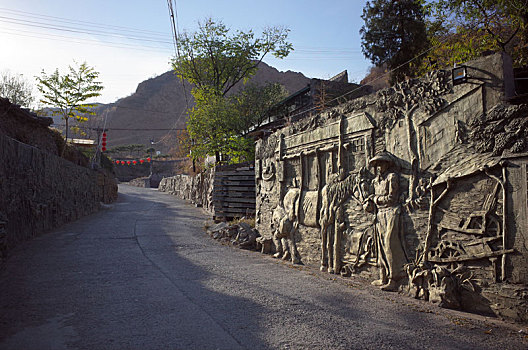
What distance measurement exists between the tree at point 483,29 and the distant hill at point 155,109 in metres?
58.6

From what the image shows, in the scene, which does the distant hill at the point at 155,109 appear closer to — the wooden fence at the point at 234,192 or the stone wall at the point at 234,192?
the stone wall at the point at 234,192

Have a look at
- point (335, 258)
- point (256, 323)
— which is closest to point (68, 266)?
point (256, 323)

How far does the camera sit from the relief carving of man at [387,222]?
511cm

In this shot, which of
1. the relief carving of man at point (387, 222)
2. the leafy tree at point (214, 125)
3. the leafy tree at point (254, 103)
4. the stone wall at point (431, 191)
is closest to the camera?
the stone wall at point (431, 191)

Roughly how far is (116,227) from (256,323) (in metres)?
9.05

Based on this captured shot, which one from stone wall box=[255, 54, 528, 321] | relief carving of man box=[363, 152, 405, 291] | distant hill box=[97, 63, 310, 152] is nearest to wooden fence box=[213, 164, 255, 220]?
stone wall box=[255, 54, 528, 321]

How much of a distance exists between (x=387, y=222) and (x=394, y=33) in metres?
12.6

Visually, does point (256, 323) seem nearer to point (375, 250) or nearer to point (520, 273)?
point (375, 250)

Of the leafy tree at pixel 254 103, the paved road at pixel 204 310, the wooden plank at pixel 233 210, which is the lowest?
the paved road at pixel 204 310

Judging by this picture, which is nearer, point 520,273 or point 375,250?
point 520,273

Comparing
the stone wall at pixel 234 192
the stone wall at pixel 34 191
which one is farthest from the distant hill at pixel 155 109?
the stone wall at pixel 234 192

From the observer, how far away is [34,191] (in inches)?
356

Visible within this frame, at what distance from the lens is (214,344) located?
3.44m

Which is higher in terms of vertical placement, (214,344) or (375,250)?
(375,250)
